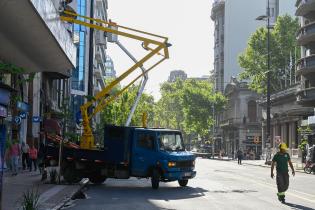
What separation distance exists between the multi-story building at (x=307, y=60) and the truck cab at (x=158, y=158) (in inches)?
1268

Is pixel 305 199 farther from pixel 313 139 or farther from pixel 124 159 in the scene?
pixel 313 139

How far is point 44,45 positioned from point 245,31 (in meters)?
89.2

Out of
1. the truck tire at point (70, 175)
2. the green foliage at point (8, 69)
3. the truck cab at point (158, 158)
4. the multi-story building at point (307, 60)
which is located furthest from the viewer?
the multi-story building at point (307, 60)

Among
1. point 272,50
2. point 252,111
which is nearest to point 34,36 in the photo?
point 272,50

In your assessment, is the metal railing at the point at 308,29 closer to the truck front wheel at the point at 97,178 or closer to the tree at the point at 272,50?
the tree at the point at 272,50

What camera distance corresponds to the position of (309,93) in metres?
54.5

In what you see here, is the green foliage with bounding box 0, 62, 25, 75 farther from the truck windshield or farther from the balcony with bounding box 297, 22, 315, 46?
the balcony with bounding box 297, 22, 315, 46

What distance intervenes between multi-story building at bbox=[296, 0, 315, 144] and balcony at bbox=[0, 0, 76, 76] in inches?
1215

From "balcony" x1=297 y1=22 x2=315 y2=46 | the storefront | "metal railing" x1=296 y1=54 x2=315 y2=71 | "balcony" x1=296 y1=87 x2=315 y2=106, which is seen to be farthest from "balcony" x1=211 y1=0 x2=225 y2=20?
the storefront

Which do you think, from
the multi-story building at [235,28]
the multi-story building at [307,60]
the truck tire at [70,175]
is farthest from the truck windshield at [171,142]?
the multi-story building at [235,28]

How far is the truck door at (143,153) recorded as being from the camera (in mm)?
22484

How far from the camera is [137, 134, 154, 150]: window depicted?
22.8 m

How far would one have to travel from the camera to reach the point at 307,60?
56.0 meters

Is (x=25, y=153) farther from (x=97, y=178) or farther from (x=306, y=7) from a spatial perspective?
(x=306, y=7)
